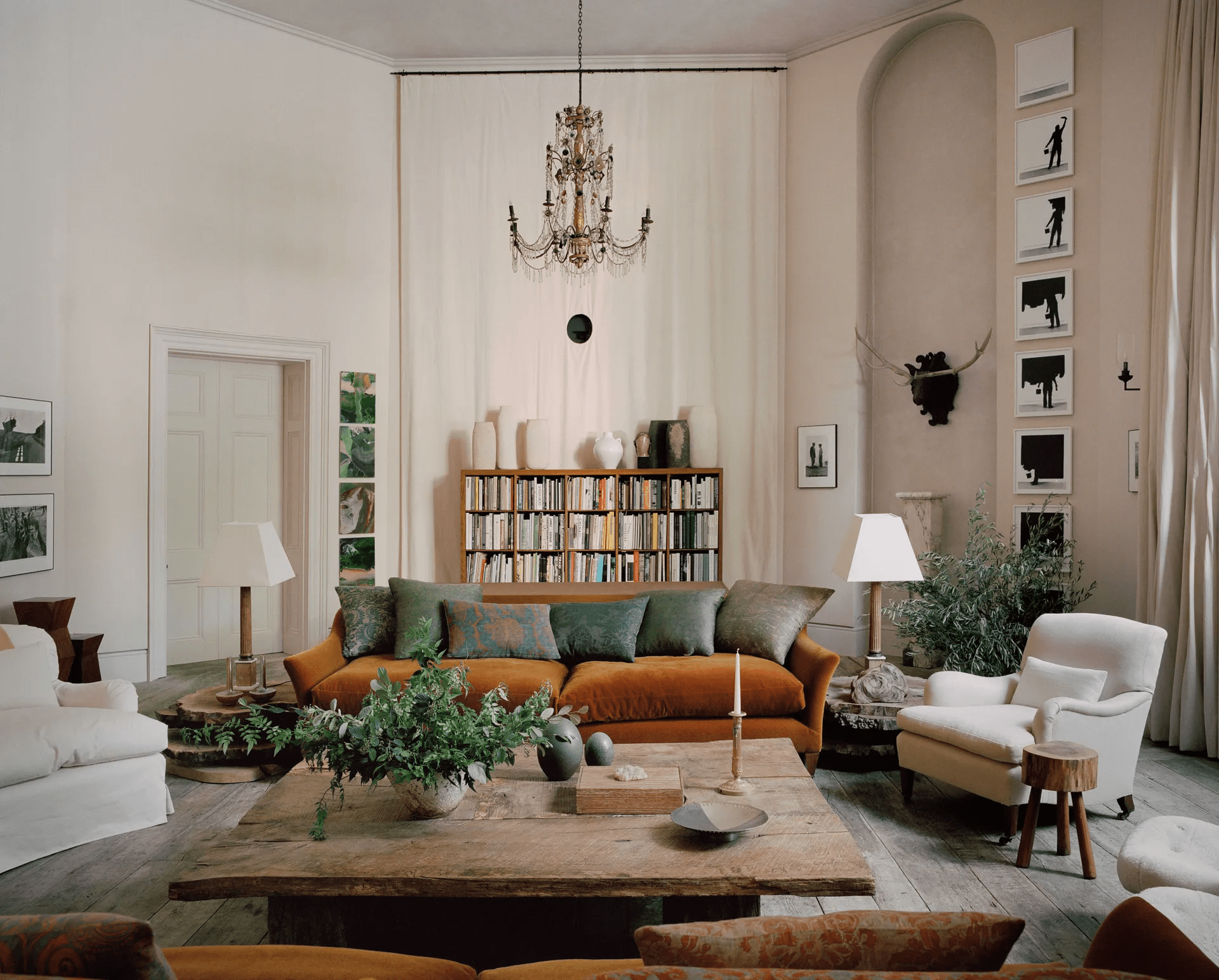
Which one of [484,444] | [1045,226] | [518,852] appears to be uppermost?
[1045,226]

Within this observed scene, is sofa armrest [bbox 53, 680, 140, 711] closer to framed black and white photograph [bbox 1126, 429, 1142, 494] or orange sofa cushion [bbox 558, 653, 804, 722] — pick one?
orange sofa cushion [bbox 558, 653, 804, 722]

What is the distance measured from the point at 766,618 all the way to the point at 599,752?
1.79m

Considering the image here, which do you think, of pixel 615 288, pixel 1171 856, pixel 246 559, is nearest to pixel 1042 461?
pixel 615 288

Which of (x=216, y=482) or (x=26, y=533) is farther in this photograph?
(x=216, y=482)

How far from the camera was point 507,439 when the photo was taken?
23.9 ft

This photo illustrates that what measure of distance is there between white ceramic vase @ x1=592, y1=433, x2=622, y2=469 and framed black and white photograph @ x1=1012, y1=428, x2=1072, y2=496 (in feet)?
9.36

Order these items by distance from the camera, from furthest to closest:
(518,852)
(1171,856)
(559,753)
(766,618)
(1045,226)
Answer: (1045,226) → (766,618) → (559,753) → (1171,856) → (518,852)

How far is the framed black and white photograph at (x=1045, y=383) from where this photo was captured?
5973 millimetres

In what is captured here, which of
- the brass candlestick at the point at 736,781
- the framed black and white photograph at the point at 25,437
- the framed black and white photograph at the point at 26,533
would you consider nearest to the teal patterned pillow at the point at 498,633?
the brass candlestick at the point at 736,781

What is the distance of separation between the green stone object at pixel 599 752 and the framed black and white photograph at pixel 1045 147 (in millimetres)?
5020

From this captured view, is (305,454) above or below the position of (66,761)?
above

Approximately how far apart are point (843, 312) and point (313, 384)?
161 inches

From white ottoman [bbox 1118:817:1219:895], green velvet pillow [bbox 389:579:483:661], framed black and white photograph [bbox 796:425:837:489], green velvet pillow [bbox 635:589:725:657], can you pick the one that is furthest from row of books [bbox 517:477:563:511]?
white ottoman [bbox 1118:817:1219:895]

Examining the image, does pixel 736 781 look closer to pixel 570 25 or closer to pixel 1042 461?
pixel 1042 461
